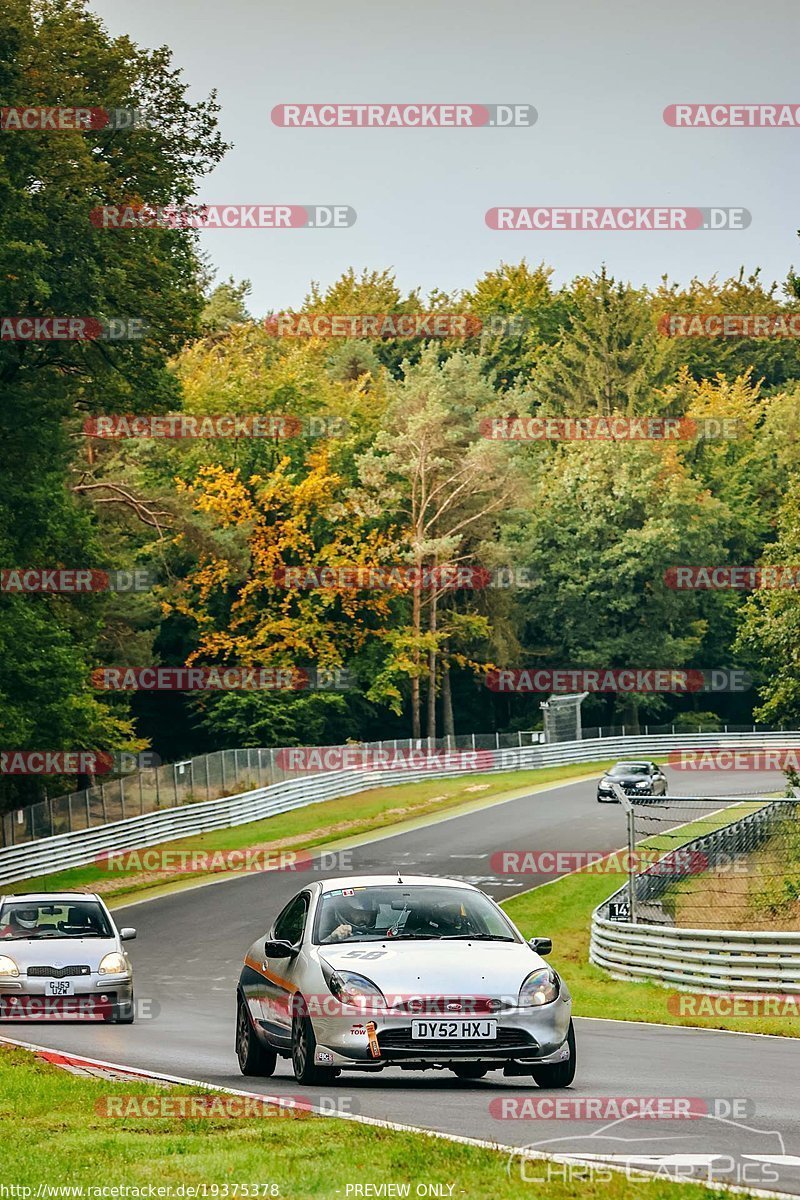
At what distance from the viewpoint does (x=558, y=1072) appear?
11867mm

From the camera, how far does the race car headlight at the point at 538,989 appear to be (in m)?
11.6

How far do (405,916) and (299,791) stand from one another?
153 feet

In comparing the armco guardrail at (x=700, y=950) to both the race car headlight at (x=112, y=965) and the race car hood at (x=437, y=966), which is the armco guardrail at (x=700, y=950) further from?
→ the race car hood at (x=437, y=966)

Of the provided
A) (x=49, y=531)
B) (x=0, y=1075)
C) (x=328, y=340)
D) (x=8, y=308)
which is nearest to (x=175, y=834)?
(x=49, y=531)

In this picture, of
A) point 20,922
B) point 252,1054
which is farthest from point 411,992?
point 20,922

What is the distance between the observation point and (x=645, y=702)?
3398 inches

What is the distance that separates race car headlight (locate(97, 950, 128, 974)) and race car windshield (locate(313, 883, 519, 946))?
8341 mm

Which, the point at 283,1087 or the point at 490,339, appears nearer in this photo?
the point at 283,1087

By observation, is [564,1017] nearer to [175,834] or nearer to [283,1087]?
[283,1087]

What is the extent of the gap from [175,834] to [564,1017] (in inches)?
1602

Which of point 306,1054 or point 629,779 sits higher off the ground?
point 306,1054

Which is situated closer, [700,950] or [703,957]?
[703,957]

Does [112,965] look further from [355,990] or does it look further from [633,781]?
[633,781]

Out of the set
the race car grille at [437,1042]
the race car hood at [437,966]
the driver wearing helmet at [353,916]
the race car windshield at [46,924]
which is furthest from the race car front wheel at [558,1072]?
the race car windshield at [46,924]
